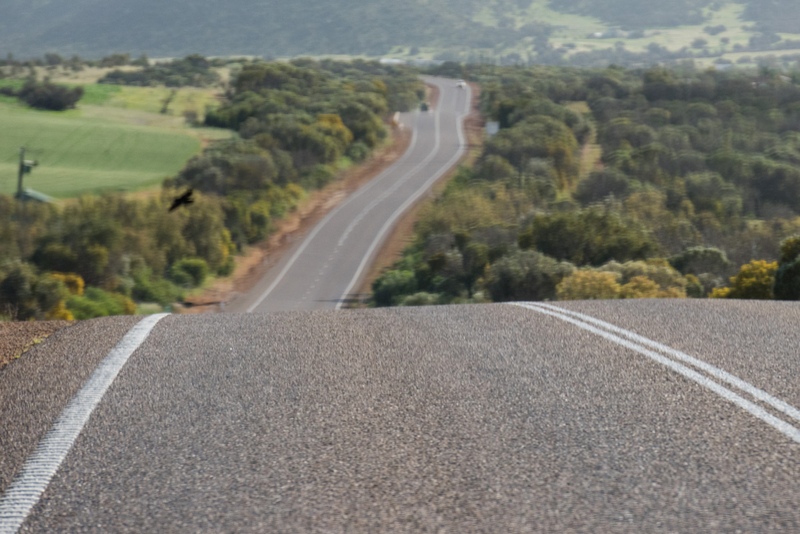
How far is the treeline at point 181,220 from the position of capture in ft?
80.0

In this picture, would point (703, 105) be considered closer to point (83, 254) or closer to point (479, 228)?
point (479, 228)

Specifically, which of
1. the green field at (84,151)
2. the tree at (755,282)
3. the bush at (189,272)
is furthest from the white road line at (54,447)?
the green field at (84,151)

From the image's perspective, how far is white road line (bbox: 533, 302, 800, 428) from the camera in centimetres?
345

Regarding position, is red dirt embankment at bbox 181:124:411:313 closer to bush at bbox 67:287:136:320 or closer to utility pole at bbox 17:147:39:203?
bush at bbox 67:287:136:320

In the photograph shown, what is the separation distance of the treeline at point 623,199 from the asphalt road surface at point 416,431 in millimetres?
5529

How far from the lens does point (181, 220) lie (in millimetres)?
34219

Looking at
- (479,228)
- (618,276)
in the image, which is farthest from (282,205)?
(618,276)

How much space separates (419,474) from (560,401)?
3.56 feet

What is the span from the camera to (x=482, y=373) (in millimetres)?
4207

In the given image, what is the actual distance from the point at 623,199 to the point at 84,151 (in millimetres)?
39316

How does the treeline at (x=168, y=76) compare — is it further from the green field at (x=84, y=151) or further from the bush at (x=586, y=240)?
the bush at (x=586, y=240)

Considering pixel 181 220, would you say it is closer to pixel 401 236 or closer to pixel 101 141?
pixel 401 236

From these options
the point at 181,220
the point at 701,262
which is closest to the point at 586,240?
the point at 701,262

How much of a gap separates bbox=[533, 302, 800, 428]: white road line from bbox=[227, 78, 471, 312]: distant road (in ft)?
68.1
